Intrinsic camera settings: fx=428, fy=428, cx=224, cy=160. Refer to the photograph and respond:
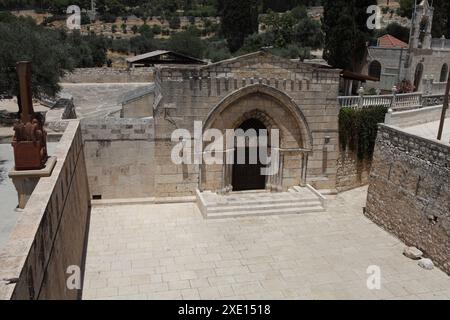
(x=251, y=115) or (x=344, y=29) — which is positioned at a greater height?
(x=344, y=29)

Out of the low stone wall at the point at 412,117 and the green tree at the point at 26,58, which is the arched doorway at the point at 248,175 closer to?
the low stone wall at the point at 412,117

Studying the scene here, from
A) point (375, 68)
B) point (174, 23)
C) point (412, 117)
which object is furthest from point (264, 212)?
point (174, 23)

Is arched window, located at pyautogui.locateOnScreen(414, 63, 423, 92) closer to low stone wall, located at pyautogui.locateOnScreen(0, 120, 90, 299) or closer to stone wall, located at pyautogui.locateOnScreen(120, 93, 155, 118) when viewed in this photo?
stone wall, located at pyautogui.locateOnScreen(120, 93, 155, 118)

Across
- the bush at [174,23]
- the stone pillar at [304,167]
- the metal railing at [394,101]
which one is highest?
the bush at [174,23]

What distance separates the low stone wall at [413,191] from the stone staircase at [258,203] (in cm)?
196

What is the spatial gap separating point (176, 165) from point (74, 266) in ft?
19.5

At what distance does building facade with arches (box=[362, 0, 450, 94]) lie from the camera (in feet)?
82.8

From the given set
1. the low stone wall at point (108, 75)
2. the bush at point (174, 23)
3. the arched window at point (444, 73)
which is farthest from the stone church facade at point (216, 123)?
the bush at point (174, 23)

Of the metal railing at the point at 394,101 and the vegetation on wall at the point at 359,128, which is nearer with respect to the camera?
the vegetation on wall at the point at 359,128

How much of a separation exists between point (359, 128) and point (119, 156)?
28.8ft

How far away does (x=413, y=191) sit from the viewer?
1231 cm

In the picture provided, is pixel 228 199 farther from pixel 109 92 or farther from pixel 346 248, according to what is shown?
pixel 109 92

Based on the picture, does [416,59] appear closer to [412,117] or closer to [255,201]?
[412,117]

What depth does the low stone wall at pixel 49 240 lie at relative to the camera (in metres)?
4.78
